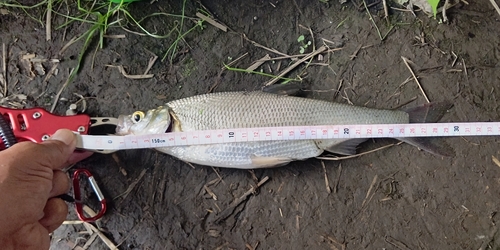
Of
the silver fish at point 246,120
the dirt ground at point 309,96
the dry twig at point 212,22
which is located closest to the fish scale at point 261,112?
the silver fish at point 246,120

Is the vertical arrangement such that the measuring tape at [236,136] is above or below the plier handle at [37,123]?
below

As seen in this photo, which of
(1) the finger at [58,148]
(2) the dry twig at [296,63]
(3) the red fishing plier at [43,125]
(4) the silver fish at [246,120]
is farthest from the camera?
(2) the dry twig at [296,63]

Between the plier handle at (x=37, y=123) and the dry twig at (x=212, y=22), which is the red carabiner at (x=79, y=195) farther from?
the dry twig at (x=212, y=22)

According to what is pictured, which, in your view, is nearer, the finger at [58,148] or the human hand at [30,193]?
the human hand at [30,193]

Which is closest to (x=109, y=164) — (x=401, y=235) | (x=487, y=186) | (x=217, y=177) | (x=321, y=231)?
(x=217, y=177)

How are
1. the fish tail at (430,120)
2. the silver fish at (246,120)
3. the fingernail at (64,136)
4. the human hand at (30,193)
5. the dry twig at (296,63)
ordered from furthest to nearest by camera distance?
the dry twig at (296,63) < the fish tail at (430,120) < the silver fish at (246,120) < the fingernail at (64,136) < the human hand at (30,193)

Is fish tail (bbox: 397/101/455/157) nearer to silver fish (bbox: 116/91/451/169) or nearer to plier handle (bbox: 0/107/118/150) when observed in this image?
silver fish (bbox: 116/91/451/169)
